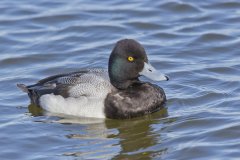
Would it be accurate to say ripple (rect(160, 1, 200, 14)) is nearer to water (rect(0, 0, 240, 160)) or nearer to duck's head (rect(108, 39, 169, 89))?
water (rect(0, 0, 240, 160))

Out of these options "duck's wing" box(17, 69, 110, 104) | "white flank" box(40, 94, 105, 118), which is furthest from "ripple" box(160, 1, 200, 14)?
"white flank" box(40, 94, 105, 118)

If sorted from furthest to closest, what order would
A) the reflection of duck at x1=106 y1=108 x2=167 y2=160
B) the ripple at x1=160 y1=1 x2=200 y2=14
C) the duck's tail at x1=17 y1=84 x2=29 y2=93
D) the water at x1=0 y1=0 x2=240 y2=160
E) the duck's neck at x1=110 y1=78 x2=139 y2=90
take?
the ripple at x1=160 y1=1 x2=200 y2=14
the duck's tail at x1=17 y1=84 x2=29 y2=93
the duck's neck at x1=110 y1=78 x2=139 y2=90
the water at x1=0 y1=0 x2=240 y2=160
the reflection of duck at x1=106 y1=108 x2=167 y2=160

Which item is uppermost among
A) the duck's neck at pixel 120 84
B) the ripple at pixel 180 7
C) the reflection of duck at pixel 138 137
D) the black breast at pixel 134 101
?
the ripple at pixel 180 7

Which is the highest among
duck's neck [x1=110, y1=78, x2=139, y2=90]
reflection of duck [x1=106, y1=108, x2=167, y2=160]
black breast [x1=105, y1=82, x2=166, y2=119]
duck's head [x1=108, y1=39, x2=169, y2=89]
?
duck's head [x1=108, y1=39, x2=169, y2=89]

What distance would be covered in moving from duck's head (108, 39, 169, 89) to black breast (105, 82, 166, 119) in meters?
0.18

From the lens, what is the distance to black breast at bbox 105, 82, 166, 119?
12.5 meters

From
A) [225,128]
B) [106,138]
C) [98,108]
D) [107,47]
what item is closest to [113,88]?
[98,108]

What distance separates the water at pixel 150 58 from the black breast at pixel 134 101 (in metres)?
0.15

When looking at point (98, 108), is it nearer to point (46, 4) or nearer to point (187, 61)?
point (187, 61)

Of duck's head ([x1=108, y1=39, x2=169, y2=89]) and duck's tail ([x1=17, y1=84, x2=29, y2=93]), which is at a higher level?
duck's head ([x1=108, y1=39, x2=169, y2=89])

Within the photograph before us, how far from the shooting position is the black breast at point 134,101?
12469 millimetres

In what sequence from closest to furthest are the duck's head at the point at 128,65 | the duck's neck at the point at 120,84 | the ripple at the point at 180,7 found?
the duck's head at the point at 128,65
the duck's neck at the point at 120,84
the ripple at the point at 180,7

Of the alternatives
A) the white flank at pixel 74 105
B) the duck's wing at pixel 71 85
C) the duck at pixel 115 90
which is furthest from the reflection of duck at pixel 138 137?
the duck's wing at pixel 71 85

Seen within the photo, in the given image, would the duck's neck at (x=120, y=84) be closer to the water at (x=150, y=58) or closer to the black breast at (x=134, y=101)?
the black breast at (x=134, y=101)
